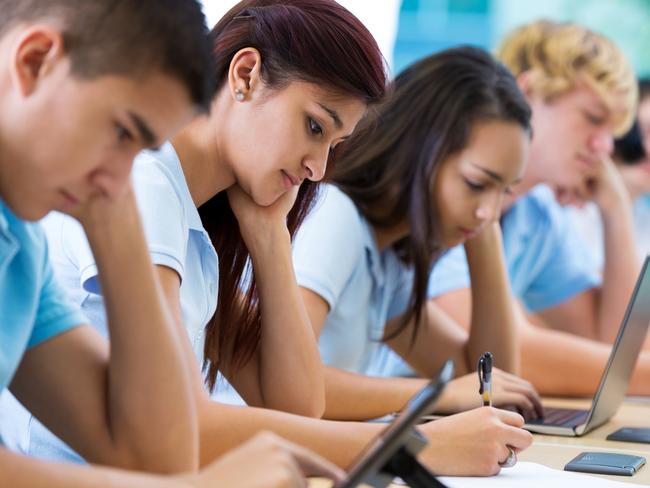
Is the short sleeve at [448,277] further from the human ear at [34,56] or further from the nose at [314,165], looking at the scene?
the human ear at [34,56]

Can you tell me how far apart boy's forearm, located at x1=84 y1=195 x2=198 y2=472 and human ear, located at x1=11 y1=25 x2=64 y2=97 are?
0.59 ft

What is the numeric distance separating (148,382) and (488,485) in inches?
17.2

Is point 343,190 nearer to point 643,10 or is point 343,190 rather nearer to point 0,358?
point 0,358

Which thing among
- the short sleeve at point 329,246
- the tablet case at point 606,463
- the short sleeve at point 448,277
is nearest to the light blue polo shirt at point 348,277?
the short sleeve at point 329,246

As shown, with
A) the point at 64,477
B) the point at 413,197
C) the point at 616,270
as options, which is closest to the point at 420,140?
the point at 413,197

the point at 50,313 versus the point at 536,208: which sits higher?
the point at 50,313

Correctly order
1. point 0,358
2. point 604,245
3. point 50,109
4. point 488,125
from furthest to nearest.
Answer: point 604,245 → point 488,125 → point 0,358 → point 50,109

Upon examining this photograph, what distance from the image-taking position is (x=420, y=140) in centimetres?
203

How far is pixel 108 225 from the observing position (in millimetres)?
1008

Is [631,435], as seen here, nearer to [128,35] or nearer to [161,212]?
[161,212]

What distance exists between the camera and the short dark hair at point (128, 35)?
873 millimetres

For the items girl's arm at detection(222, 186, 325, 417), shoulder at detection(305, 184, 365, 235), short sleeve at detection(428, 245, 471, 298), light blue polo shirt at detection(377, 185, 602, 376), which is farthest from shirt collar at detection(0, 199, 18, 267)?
light blue polo shirt at detection(377, 185, 602, 376)

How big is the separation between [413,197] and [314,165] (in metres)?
0.59

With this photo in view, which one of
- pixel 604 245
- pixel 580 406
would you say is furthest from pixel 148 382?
pixel 604 245
